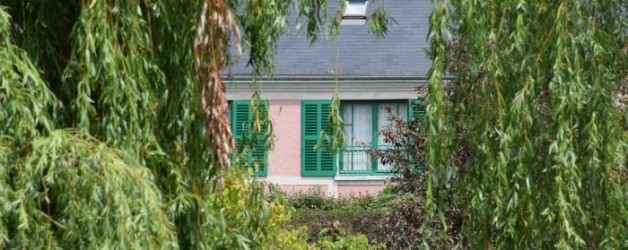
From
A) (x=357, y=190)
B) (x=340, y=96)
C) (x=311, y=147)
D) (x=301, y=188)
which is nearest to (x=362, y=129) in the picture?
(x=340, y=96)

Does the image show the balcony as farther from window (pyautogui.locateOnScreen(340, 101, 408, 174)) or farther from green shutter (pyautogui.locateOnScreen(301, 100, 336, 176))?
green shutter (pyautogui.locateOnScreen(301, 100, 336, 176))

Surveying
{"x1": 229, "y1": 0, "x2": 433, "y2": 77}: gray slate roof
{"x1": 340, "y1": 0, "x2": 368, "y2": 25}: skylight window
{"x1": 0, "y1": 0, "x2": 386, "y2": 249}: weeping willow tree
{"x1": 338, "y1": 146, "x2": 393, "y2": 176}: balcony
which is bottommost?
{"x1": 0, "y1": 0, "x2": 386, "y2": 249}: weeping willow tree

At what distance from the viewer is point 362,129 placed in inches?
926

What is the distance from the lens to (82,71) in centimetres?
633

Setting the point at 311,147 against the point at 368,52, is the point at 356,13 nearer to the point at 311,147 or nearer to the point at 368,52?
the point at 368,52

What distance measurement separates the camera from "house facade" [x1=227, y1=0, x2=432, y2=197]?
2295 cm

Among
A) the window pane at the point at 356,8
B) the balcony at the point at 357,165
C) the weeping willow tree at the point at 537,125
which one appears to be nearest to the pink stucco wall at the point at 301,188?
the balcony at the point at 357,165

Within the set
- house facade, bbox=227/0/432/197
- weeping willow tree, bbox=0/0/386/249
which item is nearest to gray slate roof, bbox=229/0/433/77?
house facade, bbox=227/0/432/197

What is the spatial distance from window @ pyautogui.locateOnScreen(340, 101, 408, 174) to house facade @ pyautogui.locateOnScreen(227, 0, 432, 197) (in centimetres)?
2

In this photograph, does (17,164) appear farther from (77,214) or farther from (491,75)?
(491,75)

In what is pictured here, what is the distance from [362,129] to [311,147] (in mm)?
1026

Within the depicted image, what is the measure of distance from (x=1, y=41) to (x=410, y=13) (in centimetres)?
1796

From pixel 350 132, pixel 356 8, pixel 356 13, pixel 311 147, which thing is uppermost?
pixel 356 8

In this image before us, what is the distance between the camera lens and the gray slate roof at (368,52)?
75.3ft
